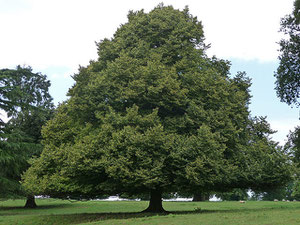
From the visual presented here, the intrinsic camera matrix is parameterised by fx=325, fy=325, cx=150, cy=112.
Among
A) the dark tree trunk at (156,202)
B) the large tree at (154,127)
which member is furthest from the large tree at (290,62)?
the dark tree trunk at (156,202)

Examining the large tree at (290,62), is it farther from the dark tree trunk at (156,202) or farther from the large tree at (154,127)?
the dark tree trunk at (156,202)

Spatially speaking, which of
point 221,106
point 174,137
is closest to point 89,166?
point 174,137

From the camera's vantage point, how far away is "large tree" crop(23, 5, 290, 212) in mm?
19891

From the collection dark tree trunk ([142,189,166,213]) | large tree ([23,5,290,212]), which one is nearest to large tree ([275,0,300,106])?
large tree ([23,5,290,212])

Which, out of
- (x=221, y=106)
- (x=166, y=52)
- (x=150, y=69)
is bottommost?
(x=221, y=106)

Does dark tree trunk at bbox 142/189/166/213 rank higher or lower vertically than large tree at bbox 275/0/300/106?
lower

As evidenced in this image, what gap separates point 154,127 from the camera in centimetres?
1988

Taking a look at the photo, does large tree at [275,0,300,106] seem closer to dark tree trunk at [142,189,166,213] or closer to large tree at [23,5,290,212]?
large tree at [23,5,290,212]

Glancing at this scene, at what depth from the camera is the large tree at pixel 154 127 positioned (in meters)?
19.9

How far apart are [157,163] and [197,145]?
2.74m

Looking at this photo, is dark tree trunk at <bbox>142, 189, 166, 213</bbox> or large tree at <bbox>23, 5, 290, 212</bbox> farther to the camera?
dark tree trunk at <bbox>142, 189, 166, 213</bbox>

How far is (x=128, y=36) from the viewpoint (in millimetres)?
26422

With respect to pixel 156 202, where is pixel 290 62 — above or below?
above

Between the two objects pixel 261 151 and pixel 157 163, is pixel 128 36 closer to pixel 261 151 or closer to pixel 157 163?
pixel 157 163
